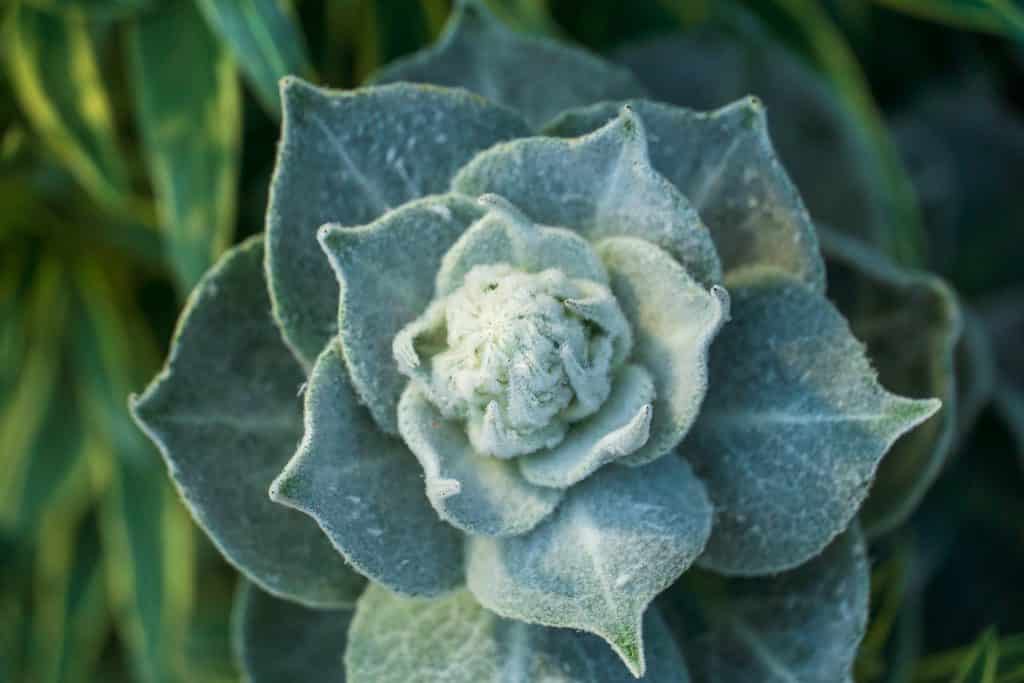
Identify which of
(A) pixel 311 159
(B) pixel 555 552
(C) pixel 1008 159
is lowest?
(C) pixel 1008 159

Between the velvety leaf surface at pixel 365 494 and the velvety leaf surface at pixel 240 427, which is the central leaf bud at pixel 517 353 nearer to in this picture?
the velvety leaf surface at pixel 365 494

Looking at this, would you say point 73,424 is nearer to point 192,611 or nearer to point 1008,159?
point 192,611

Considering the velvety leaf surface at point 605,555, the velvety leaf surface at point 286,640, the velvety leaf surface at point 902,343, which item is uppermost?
the velvety leaf surface at point 605,555

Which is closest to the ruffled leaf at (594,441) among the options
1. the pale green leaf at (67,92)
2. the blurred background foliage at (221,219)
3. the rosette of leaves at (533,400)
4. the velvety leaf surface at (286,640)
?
the rosette of leaves at (533,400)

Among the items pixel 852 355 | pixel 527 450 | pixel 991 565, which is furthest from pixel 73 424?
pixel 991 565

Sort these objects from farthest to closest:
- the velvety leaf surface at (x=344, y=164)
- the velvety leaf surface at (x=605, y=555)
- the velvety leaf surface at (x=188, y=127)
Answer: the velvety leaf surface at (x=188, y=127) → the velvety leaf surface at (x=344, y=164) → the velvety leaf surface at (x=605, y=555)
